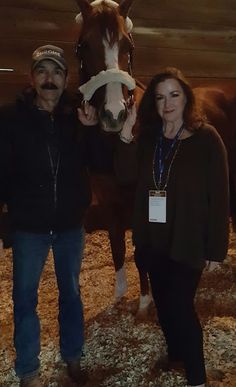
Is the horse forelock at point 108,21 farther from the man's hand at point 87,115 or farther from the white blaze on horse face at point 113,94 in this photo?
the man's hand at point 87,115

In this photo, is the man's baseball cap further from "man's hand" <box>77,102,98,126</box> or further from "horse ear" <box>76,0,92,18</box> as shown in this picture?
"horse ear" <box>76,0,92,18</box>

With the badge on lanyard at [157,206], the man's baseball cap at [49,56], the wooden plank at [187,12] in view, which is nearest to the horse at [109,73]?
the man's baseball cap at [49,56]

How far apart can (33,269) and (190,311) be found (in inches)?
31.9

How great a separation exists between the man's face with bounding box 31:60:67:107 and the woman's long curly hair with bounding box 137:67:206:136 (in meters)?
0.44

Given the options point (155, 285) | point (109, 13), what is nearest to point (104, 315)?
point (155, 285)

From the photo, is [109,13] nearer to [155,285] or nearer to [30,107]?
[30,107]

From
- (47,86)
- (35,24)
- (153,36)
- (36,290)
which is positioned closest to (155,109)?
(47,86)

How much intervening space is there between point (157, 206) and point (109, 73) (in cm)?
75

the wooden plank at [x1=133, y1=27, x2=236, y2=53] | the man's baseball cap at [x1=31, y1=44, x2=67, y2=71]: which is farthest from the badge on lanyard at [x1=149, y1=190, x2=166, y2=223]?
the wooden plank at [x1=133, y1=27, x2=236, y2=53]

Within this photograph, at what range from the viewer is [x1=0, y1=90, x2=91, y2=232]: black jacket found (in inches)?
84.3

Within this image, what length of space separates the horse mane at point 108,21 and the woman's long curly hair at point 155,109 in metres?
0.47

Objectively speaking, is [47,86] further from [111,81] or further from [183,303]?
[183,303]

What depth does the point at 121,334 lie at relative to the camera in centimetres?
295

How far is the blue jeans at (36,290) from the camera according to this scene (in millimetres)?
2223
